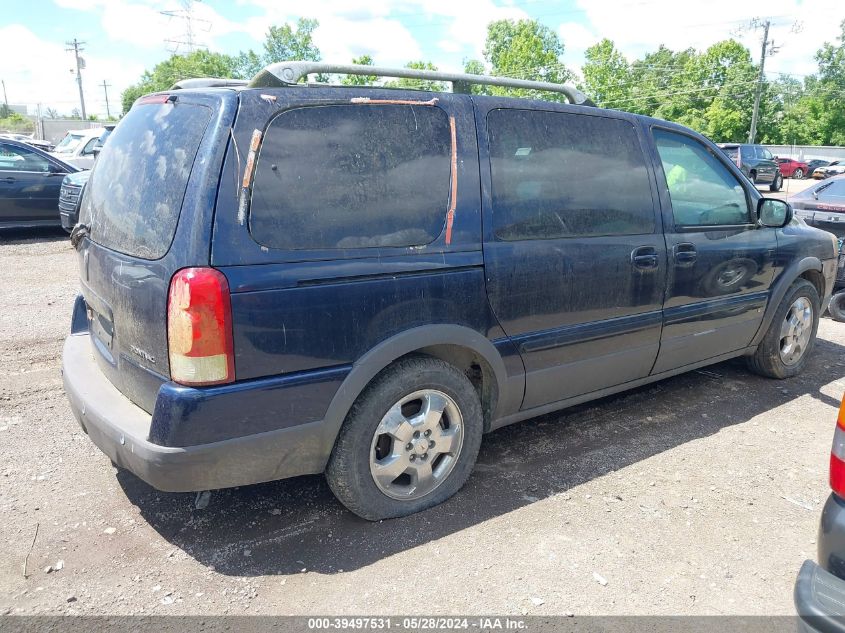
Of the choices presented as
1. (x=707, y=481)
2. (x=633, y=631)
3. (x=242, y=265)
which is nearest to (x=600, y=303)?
(x=707, y=481)

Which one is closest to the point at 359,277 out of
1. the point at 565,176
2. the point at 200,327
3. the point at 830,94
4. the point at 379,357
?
the point at 379,357

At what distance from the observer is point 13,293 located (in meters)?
7.20

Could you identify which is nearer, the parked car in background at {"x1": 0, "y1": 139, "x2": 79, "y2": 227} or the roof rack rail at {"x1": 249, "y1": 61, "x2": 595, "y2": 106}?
the roof rack rail at {"x1": 249, "y1": 61, "x2": 595, "y2": 106}

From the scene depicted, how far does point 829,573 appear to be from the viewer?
2.02 meters

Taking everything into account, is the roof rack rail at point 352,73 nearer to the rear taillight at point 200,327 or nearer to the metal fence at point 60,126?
the rear taillight at point 200,327

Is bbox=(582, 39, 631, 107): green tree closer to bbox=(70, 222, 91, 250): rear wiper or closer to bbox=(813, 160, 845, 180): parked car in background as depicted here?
bbox=(813, 160, 845, 180): parked car in background

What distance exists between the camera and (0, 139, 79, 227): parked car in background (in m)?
10.4

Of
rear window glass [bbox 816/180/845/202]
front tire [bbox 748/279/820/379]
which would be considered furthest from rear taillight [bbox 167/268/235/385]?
rear window glass [bbox 816/180/845/202]

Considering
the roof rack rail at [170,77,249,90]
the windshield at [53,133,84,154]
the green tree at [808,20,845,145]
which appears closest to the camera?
the roof rack rail at [170,77,249,90]

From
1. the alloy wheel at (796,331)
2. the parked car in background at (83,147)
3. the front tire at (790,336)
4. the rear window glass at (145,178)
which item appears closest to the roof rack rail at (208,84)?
the rear window glass at (145,178)

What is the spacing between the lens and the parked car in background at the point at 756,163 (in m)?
26.1

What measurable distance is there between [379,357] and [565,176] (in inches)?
58.7

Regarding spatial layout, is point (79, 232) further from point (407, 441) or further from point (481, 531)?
point (481, 531)

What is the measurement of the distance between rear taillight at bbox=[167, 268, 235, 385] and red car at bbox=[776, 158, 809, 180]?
40889 mm
